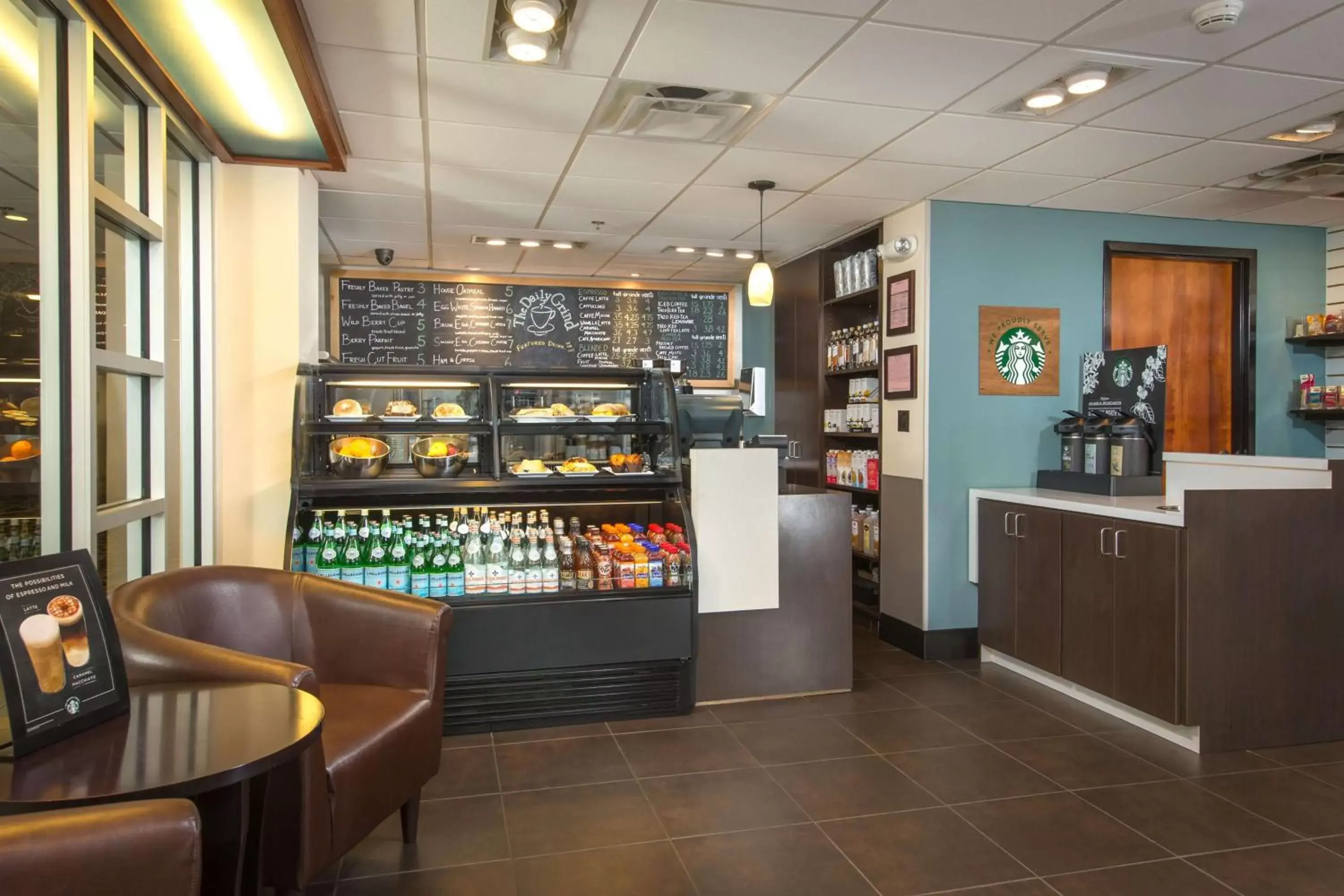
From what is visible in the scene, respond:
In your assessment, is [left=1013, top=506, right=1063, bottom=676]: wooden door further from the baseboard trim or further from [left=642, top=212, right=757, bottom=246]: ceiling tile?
[left=642, top=212, right=757, bottom=246]: ceiling tile

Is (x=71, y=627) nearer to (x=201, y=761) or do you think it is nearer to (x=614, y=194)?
(x=201, y=761)

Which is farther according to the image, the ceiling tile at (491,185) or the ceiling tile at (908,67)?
the ceiling tile at (491,185)

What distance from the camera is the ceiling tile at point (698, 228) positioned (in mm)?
5637

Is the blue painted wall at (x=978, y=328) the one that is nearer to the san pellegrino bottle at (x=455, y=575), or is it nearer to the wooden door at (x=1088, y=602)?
the wooden door at (x=1088, y=602)

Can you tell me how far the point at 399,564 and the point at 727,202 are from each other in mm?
2843

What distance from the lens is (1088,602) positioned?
4.24 metres

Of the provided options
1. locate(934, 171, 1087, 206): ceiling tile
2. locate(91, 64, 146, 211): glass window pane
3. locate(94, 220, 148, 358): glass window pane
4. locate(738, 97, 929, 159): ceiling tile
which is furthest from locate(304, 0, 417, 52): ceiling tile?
locate(934, 171, 1087, 206): ceiling tile

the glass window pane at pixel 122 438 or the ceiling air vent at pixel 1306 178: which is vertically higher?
the ceiling air vent at pixel 1306 178

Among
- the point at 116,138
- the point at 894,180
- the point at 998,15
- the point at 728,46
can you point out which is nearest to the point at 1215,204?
the point at 894,180

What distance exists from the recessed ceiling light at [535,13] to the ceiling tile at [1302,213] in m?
4.63

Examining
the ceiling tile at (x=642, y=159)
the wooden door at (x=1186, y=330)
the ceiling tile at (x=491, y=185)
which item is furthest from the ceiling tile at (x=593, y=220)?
the wooden door at (x=1186, y=330)

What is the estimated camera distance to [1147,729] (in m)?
3.96

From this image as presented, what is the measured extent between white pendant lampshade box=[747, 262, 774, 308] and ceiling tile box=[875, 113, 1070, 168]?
2.90ft

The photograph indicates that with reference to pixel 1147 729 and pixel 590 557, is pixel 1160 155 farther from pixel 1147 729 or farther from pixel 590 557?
pixel 590 557
